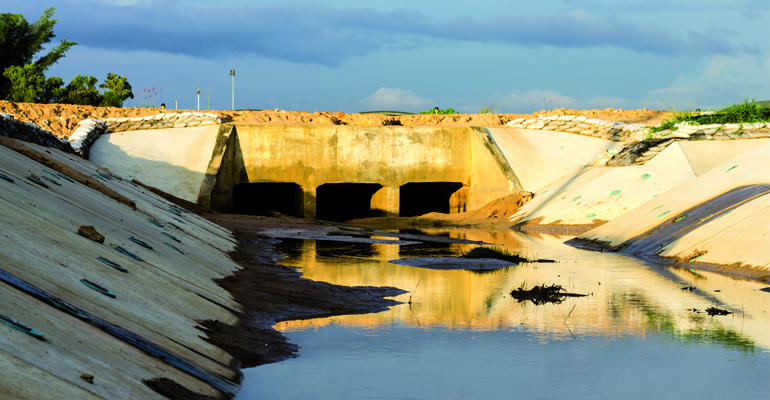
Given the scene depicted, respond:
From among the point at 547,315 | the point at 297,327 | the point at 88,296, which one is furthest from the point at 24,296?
the point at 547,315

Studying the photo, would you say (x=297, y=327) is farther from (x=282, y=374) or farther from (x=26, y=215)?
(x=26, y=215)

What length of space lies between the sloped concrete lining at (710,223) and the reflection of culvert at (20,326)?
11922 millimetres

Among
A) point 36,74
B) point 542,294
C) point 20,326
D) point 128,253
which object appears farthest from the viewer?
point 36,74

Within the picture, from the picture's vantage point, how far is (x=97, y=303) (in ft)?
20.1

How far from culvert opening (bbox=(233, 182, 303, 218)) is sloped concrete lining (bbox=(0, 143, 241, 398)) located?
68.7 feet

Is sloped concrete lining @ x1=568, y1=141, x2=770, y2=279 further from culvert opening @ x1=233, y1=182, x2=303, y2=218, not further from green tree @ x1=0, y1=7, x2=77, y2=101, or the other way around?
green tree @ x1=0, y1=7, x2=77, y2=101

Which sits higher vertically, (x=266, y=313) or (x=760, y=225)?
(x=760, y=225)

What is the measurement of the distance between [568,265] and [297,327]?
8.12 metres

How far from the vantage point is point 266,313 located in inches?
363

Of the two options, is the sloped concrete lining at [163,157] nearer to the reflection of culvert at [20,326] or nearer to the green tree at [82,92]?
the green tree at [82,92]

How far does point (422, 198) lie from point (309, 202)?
22.5ft

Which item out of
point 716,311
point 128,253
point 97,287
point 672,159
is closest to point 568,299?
point 716,311

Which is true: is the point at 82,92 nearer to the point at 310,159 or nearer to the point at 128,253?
the point at 310,159

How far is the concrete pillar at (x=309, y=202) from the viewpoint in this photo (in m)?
31.3
